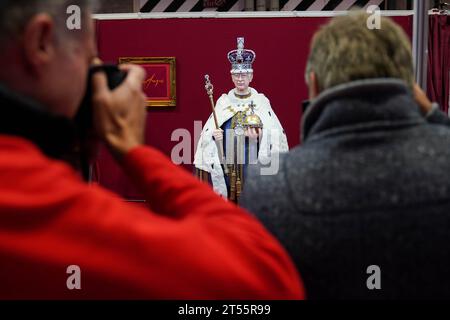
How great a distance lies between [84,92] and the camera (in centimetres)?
58

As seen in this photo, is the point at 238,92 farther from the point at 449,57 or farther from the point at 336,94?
the point at 336,94

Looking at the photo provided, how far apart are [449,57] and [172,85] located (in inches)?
89.0

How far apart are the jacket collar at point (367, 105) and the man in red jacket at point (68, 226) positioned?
0.26m

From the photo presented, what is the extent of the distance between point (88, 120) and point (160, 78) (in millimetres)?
3827

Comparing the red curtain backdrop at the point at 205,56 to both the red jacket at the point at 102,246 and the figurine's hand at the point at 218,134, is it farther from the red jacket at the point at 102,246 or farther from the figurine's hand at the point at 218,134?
the red jacket at the point at 102,246

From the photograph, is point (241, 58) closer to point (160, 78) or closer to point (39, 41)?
point (160, 78)

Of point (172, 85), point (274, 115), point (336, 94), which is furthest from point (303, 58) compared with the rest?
point (336, 94)

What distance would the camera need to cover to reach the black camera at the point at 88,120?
58 centimetres

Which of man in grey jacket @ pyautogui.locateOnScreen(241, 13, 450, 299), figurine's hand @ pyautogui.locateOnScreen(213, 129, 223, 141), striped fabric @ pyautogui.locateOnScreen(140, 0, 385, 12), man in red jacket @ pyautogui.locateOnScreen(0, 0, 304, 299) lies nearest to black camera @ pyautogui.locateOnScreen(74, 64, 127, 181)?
man in red jacket @ pyautogui.locateOnScreen(0, 0, 304, 299)

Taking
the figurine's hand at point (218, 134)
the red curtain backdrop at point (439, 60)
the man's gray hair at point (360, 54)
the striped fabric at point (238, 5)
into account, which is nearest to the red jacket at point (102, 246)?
the man's gray hair at point (360, 54)

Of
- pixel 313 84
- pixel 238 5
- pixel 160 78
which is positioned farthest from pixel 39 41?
pixel 238 5

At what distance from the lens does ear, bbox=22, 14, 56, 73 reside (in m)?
0.48

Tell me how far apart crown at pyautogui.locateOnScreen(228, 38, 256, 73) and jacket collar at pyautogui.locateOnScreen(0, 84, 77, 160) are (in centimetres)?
364

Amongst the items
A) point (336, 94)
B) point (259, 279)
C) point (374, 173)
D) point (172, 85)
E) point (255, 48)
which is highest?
point (255, 48)
